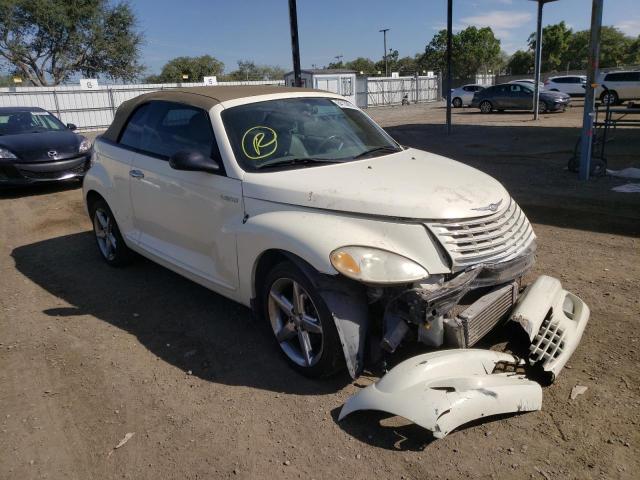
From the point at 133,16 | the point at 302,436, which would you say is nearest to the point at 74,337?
the point at 302,436

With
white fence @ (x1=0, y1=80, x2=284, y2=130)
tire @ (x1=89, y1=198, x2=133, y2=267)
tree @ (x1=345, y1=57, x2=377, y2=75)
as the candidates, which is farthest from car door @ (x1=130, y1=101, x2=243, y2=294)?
tree @ (x1=345, y1=57, x2=377, y2=75)

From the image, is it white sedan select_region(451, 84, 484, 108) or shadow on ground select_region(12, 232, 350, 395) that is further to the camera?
white sedan select_region(451, 84, 484, 108)

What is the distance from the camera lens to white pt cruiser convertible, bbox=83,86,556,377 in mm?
2967

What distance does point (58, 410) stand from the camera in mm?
3262

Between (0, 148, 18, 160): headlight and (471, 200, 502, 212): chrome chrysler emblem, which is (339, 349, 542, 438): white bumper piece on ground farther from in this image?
(0, 148, 18, 160): headlight

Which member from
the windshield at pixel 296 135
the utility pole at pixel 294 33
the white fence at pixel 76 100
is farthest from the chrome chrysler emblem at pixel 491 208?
the white fence at pixel 76 100

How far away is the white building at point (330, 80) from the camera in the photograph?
104 ft

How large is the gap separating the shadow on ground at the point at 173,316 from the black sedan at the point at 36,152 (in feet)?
12.8

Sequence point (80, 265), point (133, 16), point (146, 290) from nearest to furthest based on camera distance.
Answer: point (146, 290) < point (80, 265) < point (133, 16)

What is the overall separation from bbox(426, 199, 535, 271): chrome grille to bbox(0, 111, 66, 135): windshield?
10.2 metres

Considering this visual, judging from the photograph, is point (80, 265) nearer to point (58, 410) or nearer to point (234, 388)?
point (58, 410)

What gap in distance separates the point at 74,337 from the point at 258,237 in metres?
1.94

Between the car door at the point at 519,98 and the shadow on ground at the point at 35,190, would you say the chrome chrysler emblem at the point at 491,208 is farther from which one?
Answer: the car door at the point at 519,98

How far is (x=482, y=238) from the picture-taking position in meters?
3.10
